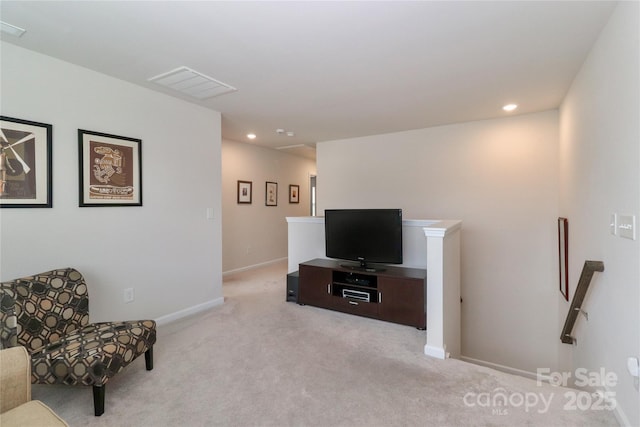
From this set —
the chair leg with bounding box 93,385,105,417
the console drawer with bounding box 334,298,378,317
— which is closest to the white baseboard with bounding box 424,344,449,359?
the console drawer with bounding box 334,298,378,317

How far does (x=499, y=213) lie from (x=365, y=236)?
6.69 feet

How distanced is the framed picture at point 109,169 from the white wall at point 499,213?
3.63 m

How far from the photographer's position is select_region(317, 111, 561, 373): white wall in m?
3.78

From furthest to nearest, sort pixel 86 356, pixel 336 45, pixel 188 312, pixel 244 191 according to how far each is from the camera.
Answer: pixel 244 191 → pixel 188 312 → pixel 336 45 → pixel 86 356

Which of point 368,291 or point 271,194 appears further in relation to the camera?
point 271,194

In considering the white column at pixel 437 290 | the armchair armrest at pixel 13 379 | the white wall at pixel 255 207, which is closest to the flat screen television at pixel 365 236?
the white column at pixel 437 290

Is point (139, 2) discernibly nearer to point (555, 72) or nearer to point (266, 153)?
point (555, 72)

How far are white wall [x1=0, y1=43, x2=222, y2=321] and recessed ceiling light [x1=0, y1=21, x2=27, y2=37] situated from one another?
221 mm

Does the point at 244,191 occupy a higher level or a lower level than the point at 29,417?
higher

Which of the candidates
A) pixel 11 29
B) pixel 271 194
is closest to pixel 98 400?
pixel 11 29

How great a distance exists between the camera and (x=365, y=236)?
3.44 metres

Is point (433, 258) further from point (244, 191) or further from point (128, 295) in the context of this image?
point (244, 191)

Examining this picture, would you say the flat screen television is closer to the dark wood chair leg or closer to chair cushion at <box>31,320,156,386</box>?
the dark wood chair leg

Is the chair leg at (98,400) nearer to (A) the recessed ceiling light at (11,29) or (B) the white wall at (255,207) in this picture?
(A) the recessed ceiling light at (11,29)
